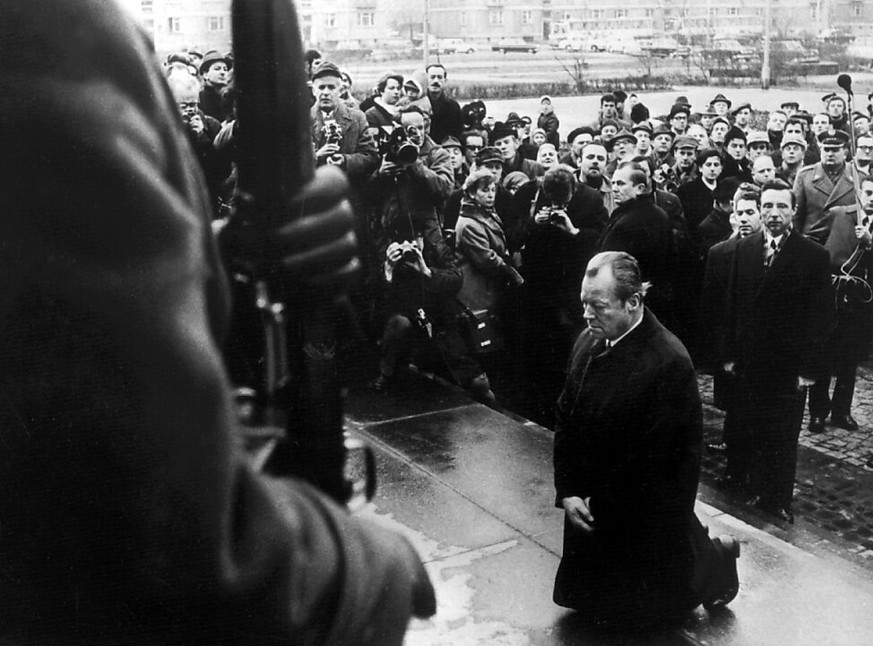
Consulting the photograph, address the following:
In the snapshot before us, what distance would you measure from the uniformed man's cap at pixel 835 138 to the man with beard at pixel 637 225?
280 centimetres

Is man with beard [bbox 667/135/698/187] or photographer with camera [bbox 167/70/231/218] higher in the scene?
photographer with camera [bbox 167/70/231/218]

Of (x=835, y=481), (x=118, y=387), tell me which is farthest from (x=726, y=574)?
(x=118, y=387)

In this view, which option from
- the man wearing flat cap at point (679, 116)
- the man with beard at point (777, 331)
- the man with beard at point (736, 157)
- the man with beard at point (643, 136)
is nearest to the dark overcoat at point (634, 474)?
the man with beard at point (777, 331)

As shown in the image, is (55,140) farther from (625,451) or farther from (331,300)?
(625,451)

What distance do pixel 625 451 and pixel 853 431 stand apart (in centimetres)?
384

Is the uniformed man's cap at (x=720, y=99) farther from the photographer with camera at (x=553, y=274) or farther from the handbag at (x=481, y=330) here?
the handbag at (x=481, y=330)

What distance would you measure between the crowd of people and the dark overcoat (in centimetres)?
151

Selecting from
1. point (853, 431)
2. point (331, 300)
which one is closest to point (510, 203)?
point (853, 431)

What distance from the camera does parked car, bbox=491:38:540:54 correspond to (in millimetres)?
4992

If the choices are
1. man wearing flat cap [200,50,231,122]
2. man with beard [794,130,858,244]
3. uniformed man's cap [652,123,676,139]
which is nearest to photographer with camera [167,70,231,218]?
man wearing flat cap [200,50,231,122]

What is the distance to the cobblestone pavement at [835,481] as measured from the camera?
5.37 m

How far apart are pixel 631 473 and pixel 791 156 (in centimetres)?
598

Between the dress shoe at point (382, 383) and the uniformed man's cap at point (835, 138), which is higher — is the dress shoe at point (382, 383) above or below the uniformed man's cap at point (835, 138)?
below

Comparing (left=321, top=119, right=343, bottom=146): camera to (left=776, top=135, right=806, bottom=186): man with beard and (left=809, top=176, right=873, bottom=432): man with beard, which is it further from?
(left=776, top=135, right=806, bottom=186): man with beard
